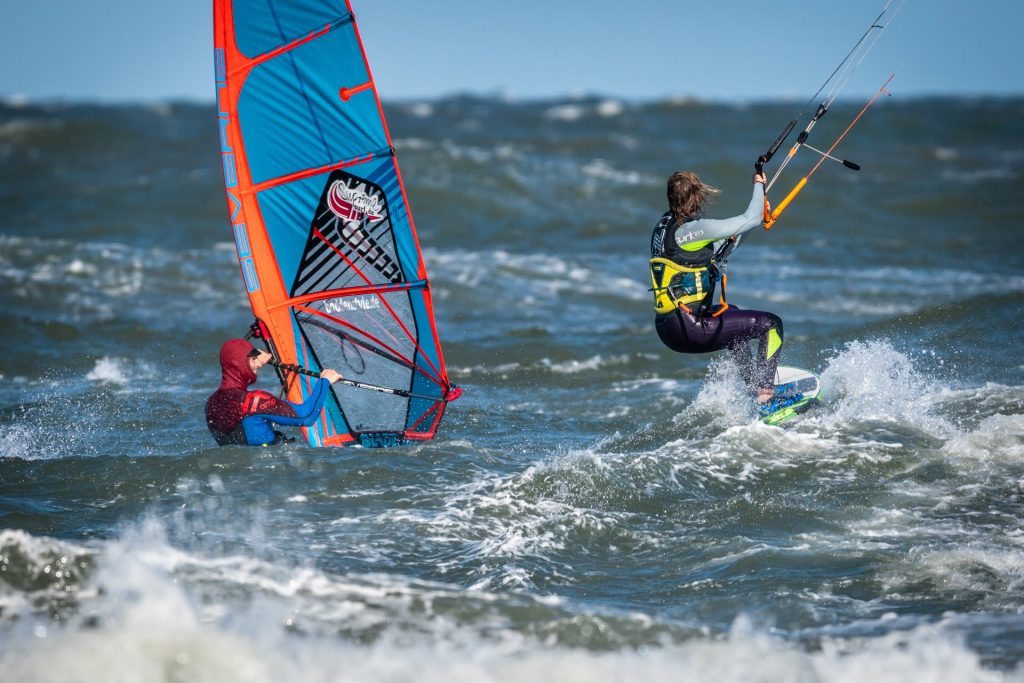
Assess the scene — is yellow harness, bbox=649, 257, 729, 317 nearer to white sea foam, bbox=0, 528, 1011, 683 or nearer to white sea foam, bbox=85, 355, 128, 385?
white sea foam, bbox=0, 528, 1011, 683

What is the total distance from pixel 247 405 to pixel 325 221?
1273mm

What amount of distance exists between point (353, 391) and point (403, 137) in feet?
70.5

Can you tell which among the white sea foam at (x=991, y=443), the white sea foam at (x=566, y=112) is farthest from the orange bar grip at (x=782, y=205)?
the white sea foam at (x=566, y=112)

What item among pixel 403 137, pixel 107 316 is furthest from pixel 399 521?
pixel 403 137

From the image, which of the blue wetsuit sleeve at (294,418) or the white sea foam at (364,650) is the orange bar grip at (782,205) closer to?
the white sea foam at (364,650)

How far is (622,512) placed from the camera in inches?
234

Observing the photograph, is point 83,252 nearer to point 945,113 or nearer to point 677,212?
point 677,212

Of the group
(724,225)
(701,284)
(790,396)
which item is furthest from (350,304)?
(790,396)

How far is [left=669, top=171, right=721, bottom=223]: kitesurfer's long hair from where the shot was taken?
6.58 m

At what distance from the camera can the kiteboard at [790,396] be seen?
283 inches

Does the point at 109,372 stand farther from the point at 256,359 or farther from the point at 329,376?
the point at 329,376

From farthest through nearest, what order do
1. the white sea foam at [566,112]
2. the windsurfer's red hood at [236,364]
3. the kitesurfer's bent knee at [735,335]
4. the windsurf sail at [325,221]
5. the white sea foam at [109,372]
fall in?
the white sea foam at [566,112] < the white sea foam at [109,372] < the kitesurfer's bent knee at [735,335] < the windsurf sail at [325,221] < the windsurfer's red hood at [236,364]

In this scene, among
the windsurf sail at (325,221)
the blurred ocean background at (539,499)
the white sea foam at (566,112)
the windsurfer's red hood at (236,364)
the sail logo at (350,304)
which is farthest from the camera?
the white sea foam at (566,112)

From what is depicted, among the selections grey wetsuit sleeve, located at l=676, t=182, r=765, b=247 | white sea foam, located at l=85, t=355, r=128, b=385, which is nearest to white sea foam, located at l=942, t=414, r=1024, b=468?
grey wetsuit sleeve, located at l=676, t=182, r=765, b=247
